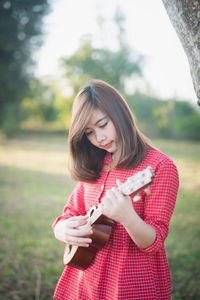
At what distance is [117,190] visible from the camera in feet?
4.47

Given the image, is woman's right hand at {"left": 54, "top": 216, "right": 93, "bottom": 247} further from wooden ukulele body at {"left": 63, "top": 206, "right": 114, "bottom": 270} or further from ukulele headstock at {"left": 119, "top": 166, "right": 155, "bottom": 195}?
ukulele headstock at {"left": 119, "top": 166, "right": 155, "bottom": 195}

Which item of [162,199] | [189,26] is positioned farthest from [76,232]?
[189,26]

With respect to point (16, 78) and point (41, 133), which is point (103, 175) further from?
point (41, 133)

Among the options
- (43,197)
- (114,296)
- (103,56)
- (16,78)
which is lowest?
(43,197)

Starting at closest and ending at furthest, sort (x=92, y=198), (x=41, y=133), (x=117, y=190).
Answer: (x=117, y=190) → (x=92, y=198) → (x=41, y=133)

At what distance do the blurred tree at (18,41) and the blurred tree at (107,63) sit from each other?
9481mm

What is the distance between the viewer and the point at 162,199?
149 centimetres

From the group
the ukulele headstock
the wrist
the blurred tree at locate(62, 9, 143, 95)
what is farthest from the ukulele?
the blurred tree at locate(62, 9, 143, 95)

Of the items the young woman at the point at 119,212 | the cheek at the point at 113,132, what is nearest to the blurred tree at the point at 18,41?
the young woman at the point at 119,212

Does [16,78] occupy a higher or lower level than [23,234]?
higher

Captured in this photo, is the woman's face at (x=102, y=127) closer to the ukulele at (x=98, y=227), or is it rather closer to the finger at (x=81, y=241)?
the ukulele at (x=98, y=227)

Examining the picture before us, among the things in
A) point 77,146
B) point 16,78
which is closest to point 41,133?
point 16,78

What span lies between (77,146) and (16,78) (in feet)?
42.1

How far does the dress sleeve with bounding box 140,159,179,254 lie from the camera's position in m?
1.47
